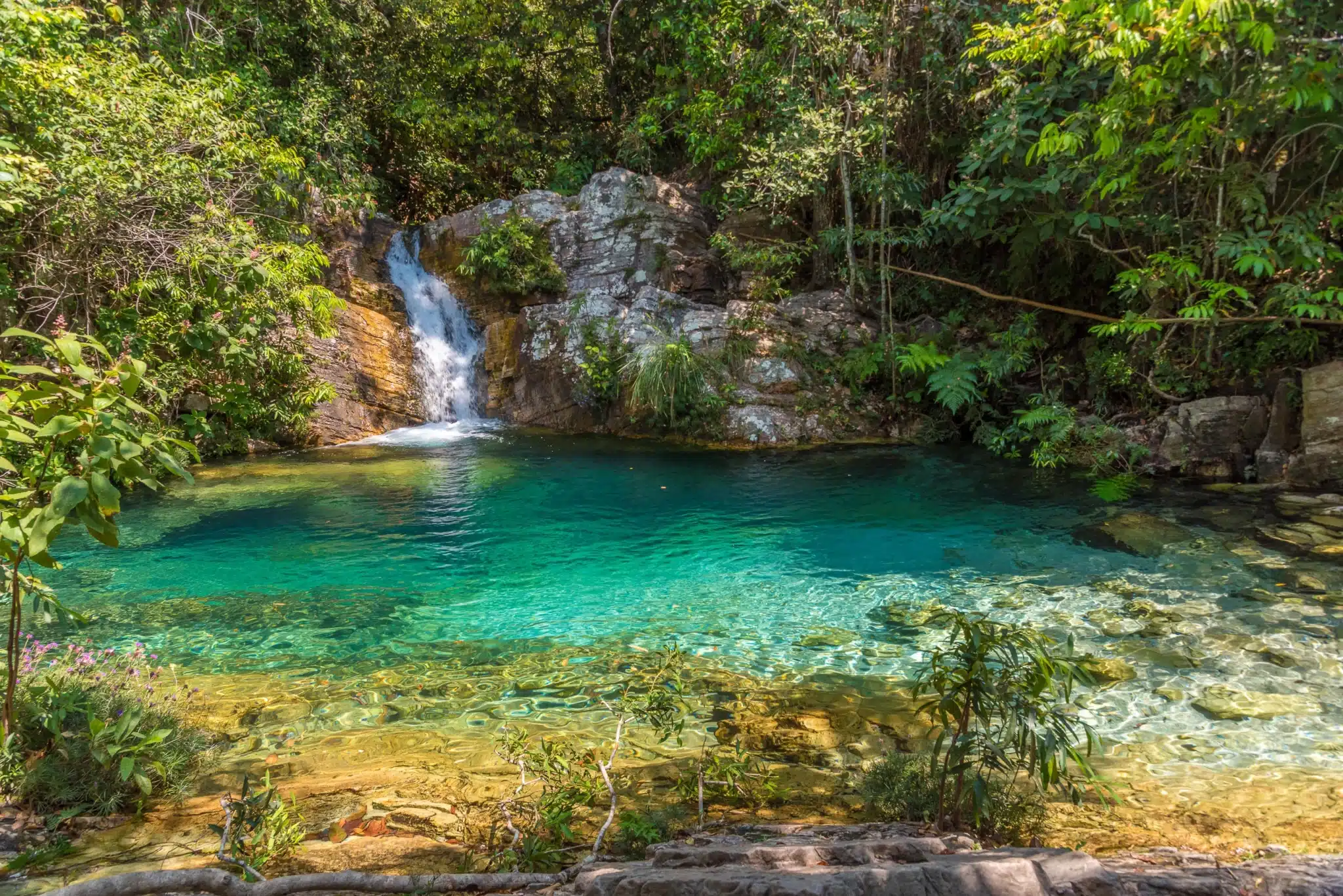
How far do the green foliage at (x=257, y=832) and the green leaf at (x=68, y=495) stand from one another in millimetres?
982

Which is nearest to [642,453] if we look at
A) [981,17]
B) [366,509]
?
[366,509]

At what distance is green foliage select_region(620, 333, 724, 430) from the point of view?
35.7ft

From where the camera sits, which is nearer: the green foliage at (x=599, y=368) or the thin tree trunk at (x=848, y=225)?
the thin tree trunk at (x=848, y=225)

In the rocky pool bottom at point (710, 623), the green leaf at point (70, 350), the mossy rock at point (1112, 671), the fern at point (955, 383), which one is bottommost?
the mossy rock at point (1112, 671)

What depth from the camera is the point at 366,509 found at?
7719 mm

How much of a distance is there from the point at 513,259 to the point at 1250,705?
40.4 ft

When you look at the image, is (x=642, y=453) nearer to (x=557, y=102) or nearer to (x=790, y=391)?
(x=790, y=391)

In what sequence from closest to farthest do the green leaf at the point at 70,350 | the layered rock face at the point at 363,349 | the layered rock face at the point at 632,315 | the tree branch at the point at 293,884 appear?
the tree branch at the point at 293,884 < the green leaf at the point at 70,350 < the layered rock face at the point at 632,315 < the layered rock face at the point at 363,349

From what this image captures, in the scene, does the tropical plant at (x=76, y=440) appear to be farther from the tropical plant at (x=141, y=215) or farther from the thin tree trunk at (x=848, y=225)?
the thin tree trunk at (x=848, y=225)

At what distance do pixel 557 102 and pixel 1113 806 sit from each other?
17.5 metres

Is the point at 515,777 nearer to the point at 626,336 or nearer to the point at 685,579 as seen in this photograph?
the point at 685,579

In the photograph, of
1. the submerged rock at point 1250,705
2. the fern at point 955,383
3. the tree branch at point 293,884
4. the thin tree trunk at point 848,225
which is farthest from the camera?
→ the thin tree trunk at point 848,225

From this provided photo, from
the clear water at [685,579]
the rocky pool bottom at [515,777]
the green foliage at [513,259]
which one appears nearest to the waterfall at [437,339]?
the green foliage at [513,259]

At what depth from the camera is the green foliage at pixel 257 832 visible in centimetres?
225
